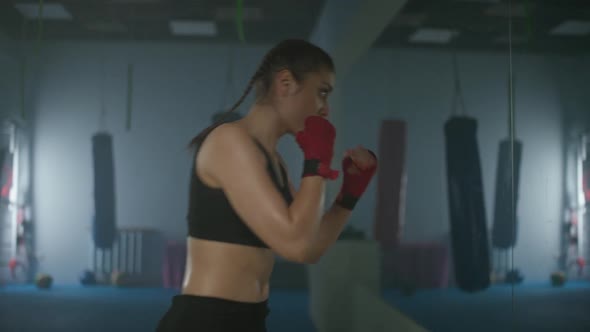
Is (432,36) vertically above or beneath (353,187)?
above

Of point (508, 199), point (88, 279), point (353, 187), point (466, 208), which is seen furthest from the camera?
point (88, 279)

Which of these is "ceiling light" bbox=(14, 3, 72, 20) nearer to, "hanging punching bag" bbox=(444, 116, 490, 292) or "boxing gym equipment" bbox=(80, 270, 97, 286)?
"boxing gym equipment" bbox=(80, 270, 97, 286)

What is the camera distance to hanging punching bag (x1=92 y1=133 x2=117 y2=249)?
6.55 m

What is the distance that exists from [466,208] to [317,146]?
223 cm

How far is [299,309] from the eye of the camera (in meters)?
5.47

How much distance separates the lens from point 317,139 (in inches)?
41.8

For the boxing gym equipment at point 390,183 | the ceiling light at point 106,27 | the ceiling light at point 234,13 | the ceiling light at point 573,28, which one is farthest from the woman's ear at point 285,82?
the ceiling light at point 106,27

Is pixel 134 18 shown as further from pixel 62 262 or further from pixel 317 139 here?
pixel 317 139

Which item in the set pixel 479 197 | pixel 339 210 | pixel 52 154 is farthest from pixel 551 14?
pixel 52 154

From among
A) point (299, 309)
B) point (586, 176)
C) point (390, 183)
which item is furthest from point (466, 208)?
point (299, 309)

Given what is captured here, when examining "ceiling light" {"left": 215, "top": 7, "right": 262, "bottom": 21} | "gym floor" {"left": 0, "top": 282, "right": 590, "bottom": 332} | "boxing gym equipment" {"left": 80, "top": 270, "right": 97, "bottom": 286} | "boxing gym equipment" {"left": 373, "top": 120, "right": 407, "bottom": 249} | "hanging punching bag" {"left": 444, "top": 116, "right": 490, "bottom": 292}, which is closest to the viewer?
"gym floor" {"left": 0, "top": 282, "right": 590, "bottom": 332}

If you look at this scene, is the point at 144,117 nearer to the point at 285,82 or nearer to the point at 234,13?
the point at 234,13

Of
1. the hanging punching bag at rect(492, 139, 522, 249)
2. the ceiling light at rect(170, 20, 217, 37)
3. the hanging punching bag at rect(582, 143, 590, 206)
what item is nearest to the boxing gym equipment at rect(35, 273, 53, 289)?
the ceiling light at rect(170, 20, 217, 37)

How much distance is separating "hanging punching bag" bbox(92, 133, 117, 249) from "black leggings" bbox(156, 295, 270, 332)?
5.78 metres
